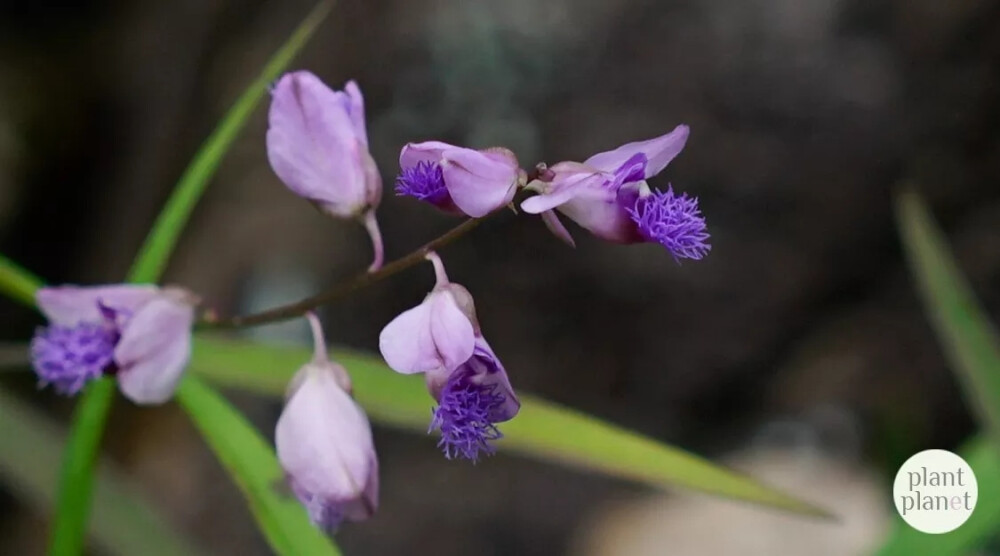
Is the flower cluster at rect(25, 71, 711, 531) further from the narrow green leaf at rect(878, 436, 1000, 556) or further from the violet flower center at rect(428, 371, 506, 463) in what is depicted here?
the narrow green leaf at rect(878, 436, 1000, 556)

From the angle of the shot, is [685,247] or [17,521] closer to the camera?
[685,247]

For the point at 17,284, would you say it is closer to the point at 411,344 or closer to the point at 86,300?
the point at 86,300

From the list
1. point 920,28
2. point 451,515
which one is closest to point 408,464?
point 451,515

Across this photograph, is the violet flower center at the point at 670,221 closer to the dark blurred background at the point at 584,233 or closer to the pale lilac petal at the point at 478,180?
the pale lilac petal at the point at 478,180

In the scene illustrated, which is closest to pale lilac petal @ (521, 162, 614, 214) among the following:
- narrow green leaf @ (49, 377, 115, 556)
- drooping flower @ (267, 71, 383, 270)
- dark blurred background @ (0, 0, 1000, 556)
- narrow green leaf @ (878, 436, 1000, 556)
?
drooping flower @ (267, 71, 383, 270)

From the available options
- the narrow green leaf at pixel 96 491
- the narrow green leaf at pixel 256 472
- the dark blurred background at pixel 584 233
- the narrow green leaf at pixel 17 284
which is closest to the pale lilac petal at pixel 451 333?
the narrow green leaf at pixel 256 472

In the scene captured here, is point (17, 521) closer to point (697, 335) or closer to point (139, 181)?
point (139, 181)
